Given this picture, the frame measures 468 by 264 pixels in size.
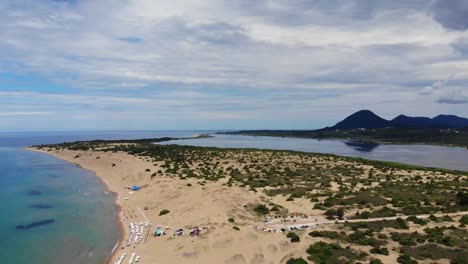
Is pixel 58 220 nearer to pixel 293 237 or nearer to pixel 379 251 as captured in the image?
pixel 293 237

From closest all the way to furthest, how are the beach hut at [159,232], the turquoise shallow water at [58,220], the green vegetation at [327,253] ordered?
the green vegetation at [327,253] → the turquoise shallow water at [58,220] → the beach hut at [159,232]

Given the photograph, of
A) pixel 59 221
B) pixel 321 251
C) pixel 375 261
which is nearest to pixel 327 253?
pixel 321 251

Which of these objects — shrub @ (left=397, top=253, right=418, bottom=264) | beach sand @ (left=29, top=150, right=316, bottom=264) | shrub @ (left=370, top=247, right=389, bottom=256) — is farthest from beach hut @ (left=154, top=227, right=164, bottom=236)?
shrub @ (left=397, top=253, right=418, bottom=264)

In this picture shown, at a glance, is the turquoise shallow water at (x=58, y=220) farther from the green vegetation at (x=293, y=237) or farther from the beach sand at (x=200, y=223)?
the green vegetation at (x=293, y=237)

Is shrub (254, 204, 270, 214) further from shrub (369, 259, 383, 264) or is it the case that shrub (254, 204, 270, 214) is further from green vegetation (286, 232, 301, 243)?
shrub (369, 259, 383, 264)

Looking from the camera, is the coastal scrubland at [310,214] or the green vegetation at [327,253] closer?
the green vegetation at [327,253]

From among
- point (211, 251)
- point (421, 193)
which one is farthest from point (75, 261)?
point (421, 193)

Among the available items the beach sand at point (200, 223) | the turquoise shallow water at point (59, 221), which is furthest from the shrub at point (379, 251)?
the turquoise shallow water at point (59, 221)

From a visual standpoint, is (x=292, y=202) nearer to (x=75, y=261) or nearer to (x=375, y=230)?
(x=375, y=230)

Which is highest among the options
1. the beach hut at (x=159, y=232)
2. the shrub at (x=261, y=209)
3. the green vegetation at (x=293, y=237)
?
the shrub at (x=261, y=209)
